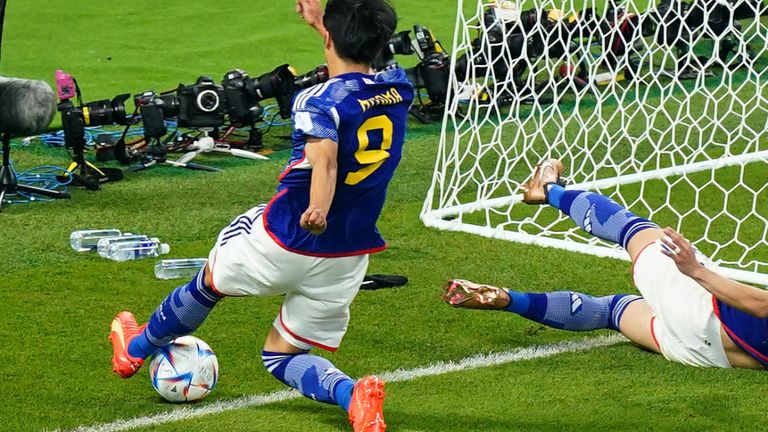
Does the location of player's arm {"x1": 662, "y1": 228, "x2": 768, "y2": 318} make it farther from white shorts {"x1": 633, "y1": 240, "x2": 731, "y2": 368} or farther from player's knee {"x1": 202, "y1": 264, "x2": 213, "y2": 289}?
player's knee {"x1": 202, "y1": 264, "x2": 213, "y2": 289}

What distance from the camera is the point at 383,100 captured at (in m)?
4.52

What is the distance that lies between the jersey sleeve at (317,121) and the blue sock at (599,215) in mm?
1389

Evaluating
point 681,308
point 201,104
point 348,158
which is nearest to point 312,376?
point 348,158

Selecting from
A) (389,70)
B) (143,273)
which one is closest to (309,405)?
(389,70)

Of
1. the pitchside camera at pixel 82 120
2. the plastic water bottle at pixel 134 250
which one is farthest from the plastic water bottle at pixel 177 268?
the pitchside camera at pixel 82 120

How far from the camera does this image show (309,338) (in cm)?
471

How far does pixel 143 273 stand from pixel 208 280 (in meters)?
2.12

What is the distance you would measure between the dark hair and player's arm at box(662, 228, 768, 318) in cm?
114

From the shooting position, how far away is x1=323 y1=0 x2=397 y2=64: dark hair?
4402mm

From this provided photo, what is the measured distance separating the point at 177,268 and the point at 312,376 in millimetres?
2272

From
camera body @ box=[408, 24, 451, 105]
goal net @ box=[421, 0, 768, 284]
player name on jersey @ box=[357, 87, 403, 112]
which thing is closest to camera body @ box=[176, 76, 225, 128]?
goal net @ box=[421, 0, 768, 284]

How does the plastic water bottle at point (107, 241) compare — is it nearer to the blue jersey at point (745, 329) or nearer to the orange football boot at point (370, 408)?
the orange football boot at point (370, 408)

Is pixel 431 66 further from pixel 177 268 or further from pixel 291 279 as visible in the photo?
pixel 291 279

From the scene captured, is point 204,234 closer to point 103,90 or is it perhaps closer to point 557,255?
point 557,255
